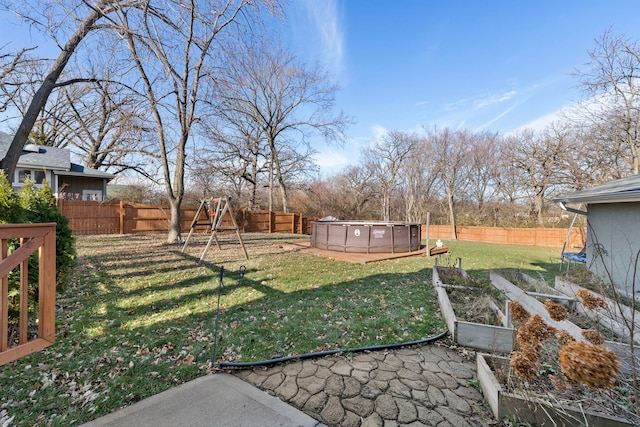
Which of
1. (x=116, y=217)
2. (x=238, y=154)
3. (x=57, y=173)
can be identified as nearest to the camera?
(x=116, y=217)

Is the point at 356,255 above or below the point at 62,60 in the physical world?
below

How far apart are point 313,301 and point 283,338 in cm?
138

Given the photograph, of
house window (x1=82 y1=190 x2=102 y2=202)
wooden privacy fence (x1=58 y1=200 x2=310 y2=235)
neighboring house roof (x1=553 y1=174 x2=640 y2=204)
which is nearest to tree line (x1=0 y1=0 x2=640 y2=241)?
wooden privacy fence (x1=58 y1=200 x2=310 y2=235)

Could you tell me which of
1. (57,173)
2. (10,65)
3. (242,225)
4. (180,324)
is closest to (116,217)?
(57,173)

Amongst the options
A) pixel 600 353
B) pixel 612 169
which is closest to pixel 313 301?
pixel 600 353

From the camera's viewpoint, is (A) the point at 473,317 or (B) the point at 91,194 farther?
(B) the point at 91,194

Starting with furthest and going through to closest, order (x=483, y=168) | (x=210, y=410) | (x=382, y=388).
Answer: (x=483, y=168) < (x=382, y=388) < (x=210, y=410)

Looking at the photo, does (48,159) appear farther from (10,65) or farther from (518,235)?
(518,235)

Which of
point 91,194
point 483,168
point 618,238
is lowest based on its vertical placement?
point 618,238

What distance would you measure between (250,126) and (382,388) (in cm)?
2258

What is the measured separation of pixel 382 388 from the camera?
93.0 inches

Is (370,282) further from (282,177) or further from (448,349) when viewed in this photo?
(282,177)

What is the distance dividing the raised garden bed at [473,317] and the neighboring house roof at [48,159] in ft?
62.8

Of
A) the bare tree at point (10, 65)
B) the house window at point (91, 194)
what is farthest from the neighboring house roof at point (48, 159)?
the bare tree at point (10, 65)
